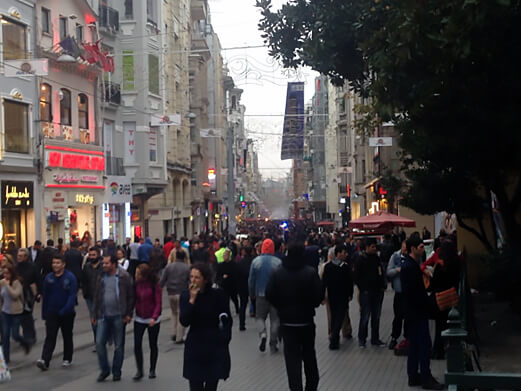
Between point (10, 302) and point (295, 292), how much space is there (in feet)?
20.7

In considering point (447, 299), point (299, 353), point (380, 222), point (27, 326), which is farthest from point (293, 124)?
point (299, 353)

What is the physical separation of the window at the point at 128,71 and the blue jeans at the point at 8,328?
26.5m

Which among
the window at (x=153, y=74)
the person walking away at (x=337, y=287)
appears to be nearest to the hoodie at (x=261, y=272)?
the person walking away at (x=337, y=287)

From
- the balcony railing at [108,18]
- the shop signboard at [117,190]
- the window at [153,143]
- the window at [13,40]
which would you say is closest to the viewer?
the window at [13,40]

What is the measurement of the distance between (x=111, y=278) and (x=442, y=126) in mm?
5434

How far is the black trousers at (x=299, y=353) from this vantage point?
26.9 ft

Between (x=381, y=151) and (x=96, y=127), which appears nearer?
(x=96, y=127)

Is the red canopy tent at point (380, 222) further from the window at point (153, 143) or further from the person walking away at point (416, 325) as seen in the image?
the window at point (153, 143)

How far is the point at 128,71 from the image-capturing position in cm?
3838

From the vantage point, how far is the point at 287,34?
15.5m

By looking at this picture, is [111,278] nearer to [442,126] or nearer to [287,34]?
[442,126]

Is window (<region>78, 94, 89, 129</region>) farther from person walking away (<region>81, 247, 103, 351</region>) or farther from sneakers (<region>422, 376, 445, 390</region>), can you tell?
sneakers (<region>422, 376, 445, 390</region>)

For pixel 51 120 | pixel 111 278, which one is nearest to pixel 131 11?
pixel 51 120

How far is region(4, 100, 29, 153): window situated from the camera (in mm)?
26141
